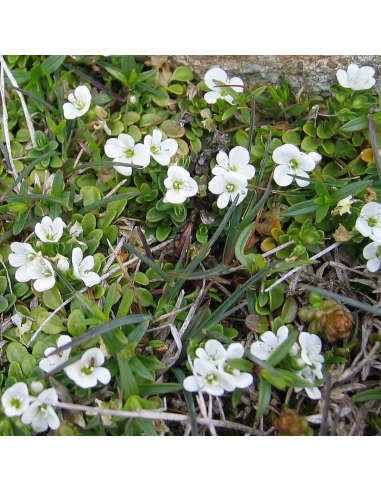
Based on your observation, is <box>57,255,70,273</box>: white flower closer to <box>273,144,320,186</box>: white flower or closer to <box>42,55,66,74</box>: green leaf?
<box>273,144,320,186</box>: white flower

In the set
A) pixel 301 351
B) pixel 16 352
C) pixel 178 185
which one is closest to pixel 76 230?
pixel 178 185

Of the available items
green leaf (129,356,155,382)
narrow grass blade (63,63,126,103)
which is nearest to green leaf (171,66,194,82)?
narrow grass blade (63,63,126,103)

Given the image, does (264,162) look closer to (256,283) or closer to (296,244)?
(296,244)

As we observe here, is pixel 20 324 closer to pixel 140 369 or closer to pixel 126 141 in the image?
pixel 140 369

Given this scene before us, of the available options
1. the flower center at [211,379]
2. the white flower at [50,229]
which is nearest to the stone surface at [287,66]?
the white flower at [50,229]

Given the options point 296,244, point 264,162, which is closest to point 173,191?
point 264,162
